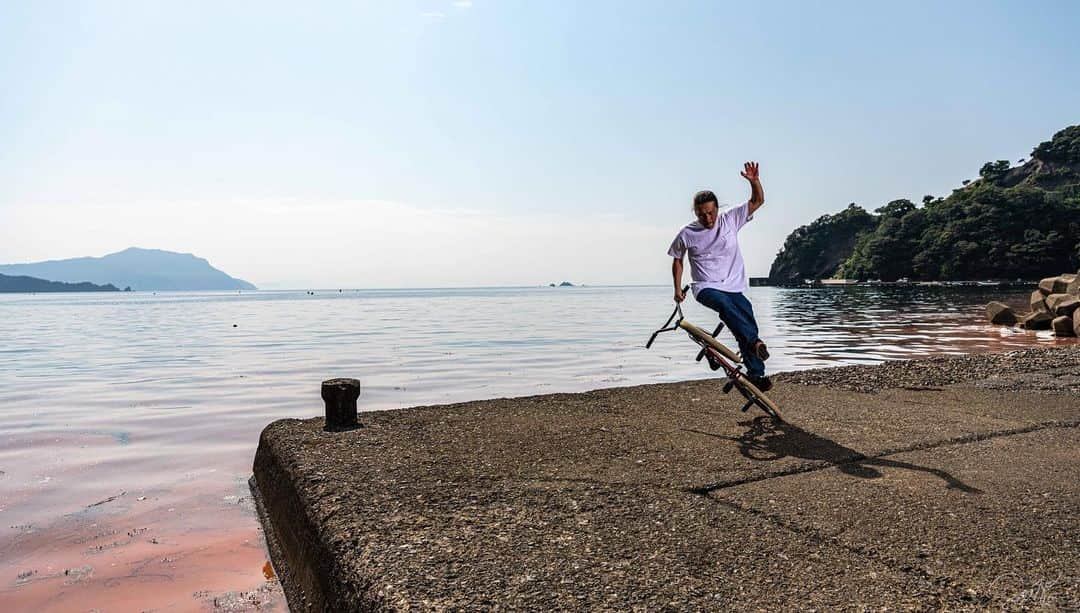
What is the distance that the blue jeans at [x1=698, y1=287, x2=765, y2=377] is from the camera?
5926 mm

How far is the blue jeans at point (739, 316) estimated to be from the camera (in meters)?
5.93

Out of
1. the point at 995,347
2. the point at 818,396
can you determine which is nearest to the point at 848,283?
the point at 995,347

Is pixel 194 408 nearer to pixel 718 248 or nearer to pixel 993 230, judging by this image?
pixel 718 248

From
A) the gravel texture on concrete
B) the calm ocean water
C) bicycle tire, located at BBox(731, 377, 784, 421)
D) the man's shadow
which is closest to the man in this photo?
bicycle tire, located at BBox(731, 377, 784, 421)

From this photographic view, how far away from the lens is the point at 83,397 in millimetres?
12688

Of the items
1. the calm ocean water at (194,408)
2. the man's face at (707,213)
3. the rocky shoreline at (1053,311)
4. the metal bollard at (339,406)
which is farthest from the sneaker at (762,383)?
the rocky shoreline at (1053,311)

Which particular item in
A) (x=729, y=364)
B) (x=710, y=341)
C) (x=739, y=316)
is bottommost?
(x=729, y=364)

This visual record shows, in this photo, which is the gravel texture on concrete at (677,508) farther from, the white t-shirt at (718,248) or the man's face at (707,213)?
the man's face at (707,213)

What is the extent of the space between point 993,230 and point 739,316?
438 ft

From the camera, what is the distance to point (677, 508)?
371cm

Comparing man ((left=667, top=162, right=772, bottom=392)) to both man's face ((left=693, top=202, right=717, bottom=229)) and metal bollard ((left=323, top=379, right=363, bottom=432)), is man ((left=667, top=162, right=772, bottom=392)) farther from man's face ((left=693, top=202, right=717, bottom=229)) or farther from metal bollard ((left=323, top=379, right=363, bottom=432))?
metal bollard ((left=323, top=379, right=363, bottom=432))

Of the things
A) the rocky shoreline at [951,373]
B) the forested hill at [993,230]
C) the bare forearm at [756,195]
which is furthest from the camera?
the forested hill at [993,230]

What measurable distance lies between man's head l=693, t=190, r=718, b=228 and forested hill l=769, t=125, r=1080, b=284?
128m

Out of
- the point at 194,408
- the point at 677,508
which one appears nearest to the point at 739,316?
the point at 677,508
